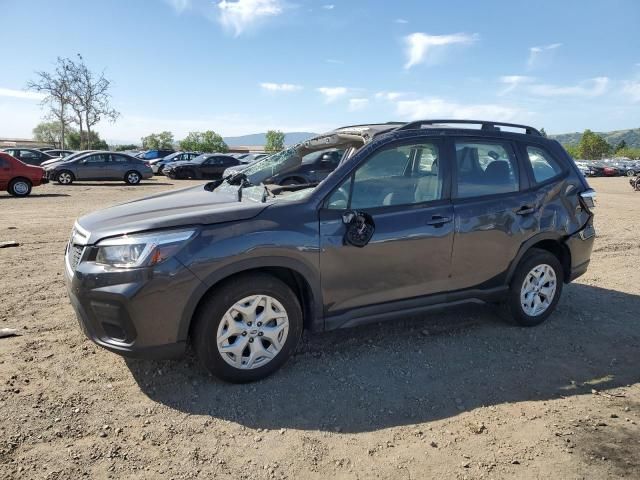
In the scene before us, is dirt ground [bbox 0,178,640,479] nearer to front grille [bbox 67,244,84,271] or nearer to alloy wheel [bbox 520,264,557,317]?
alloy wheel [bbox 520,264,557,317]

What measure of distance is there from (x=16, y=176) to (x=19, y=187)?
1.20 feet

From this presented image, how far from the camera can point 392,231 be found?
3.79m

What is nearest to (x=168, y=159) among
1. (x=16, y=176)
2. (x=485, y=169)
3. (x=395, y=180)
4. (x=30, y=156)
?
(x=30, y=156)

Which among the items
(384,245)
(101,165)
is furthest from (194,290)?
(101,165)

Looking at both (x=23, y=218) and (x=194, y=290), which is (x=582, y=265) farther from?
(x=23, y=218)

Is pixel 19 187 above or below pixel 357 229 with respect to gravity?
below

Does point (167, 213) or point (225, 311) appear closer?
point (225, 311)

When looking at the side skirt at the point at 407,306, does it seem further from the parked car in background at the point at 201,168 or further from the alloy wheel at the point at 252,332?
the parked car in background at the point at 201,168

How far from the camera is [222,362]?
3.37 metres

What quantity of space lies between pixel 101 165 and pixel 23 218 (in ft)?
39.8

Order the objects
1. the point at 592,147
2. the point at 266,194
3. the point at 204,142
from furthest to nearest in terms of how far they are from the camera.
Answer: the point at 592,147 → the point at 204,142 → the point at 266,194

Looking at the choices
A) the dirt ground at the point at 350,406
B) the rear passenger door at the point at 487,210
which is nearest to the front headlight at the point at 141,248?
the dirt ground at the point at 350,406

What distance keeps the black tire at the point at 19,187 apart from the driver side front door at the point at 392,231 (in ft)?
51.4

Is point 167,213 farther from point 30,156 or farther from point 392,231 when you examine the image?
point 30,156
